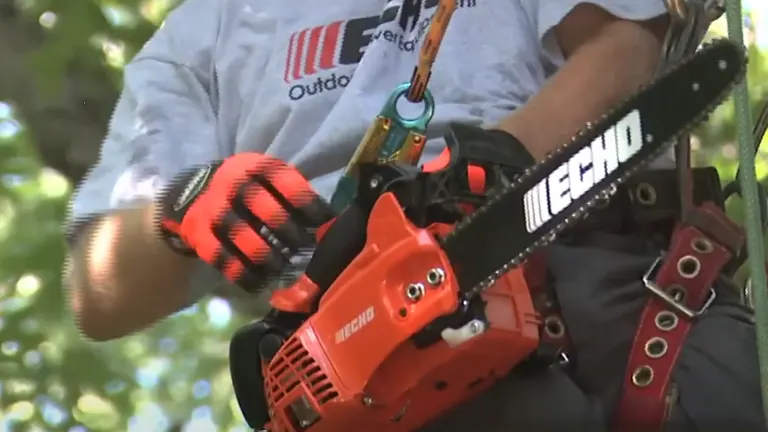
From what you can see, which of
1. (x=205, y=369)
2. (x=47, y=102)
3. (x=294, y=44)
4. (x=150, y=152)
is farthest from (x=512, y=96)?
(x=205, y=369)

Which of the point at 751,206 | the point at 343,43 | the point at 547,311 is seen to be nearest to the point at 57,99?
the point at 343,43

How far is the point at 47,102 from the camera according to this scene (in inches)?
46.0

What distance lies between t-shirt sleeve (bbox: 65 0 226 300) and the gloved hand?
0.18 m

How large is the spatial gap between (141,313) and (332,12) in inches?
11.3

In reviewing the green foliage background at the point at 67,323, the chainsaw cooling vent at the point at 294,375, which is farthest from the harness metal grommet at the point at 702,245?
the green foliage background at the point at 67,323

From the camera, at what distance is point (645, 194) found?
0.61m

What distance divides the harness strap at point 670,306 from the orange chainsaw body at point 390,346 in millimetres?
61

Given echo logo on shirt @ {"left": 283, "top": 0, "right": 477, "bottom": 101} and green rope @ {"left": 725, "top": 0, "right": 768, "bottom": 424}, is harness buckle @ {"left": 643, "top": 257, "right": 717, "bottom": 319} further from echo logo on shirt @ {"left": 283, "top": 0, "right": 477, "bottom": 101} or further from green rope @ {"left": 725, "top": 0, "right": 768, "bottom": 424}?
echo logo on shirt @ {"left": 283, "top": 0, "right": 477, "bottom": 101}

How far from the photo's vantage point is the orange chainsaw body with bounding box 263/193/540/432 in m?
0.49

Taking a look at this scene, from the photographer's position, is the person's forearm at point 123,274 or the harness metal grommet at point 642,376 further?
the person's forearm at point 123,274

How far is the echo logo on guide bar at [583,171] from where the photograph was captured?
1.49 feet

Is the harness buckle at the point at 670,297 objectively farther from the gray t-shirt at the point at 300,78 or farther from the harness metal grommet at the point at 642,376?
the gray t-shirt at the point at 300,78

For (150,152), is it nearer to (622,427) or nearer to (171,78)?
(171,78)

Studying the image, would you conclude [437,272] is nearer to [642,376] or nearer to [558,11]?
[642,376]
